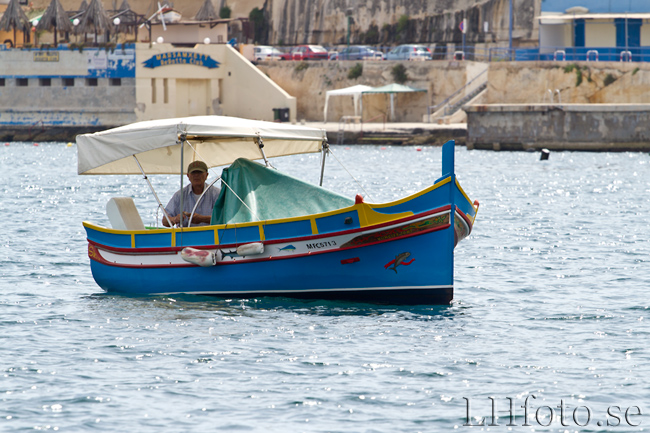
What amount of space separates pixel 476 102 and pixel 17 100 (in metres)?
28.6

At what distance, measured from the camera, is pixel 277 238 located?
37.8 ft

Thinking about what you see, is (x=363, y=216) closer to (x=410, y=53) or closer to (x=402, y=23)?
(x=410, y=53)

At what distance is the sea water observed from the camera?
26.8ft

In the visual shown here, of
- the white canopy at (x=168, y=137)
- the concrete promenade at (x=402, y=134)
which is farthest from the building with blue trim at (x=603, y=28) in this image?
the white canopy at (x=168, y=137)

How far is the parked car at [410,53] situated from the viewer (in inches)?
2355

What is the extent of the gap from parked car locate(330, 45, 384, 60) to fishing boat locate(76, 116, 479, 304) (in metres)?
49.2

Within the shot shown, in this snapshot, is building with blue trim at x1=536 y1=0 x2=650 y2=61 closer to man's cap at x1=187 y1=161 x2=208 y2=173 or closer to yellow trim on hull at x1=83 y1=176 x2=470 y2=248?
man's cap at x1=187 y1=161 x2=208 y2=173

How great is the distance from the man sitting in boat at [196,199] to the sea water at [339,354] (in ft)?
2.95

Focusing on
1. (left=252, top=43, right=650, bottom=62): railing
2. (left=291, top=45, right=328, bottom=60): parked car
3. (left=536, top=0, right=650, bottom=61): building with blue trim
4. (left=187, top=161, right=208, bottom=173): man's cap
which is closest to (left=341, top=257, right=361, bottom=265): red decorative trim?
(left=187, top=161, right=208, bottom=173): man's cap

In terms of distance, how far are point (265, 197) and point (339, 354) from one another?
10.2 feet

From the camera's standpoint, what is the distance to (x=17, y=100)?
6009cm

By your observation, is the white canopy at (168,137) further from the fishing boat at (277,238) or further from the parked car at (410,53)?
the parked car at (410,53)

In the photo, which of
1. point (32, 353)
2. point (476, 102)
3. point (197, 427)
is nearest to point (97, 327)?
point (32, 353)

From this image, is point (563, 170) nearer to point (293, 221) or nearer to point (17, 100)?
point (293, 221)
